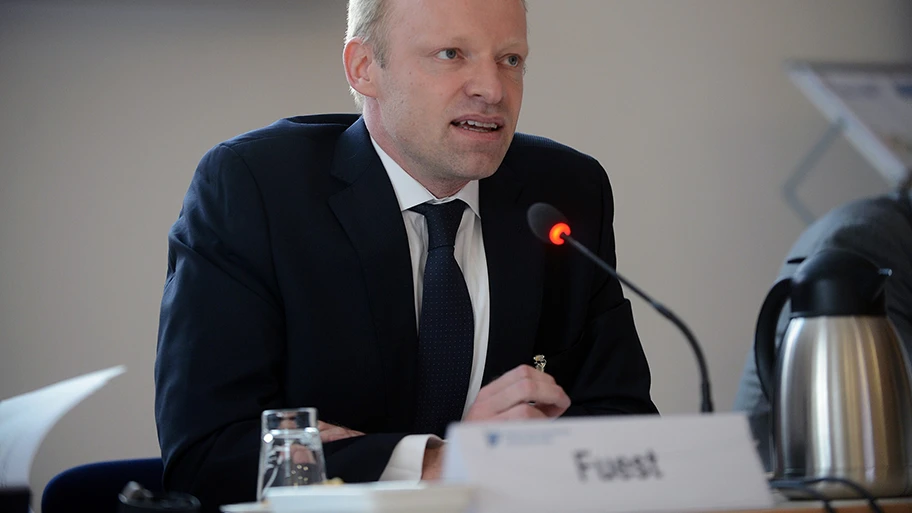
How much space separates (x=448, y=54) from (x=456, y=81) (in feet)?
0.17

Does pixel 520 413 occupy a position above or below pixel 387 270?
below

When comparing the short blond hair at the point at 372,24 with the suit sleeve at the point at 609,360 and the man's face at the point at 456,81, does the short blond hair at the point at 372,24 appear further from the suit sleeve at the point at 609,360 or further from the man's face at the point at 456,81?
the suit sleeve at the point at 609,360

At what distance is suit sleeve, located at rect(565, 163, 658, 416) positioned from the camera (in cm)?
185

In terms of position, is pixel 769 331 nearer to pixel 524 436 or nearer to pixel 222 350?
pixel 524 436

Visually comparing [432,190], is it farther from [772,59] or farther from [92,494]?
[772,59]

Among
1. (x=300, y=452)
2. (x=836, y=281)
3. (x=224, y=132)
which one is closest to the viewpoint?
(x=300, y=452)

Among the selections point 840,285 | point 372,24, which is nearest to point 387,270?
point 372,24

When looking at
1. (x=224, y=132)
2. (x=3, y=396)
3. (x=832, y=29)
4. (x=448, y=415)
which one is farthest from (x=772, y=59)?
(x=3, y=396)

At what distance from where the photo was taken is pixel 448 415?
1.79 metres

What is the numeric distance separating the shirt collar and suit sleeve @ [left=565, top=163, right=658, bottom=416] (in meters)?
0.28

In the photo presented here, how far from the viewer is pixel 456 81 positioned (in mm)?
1811

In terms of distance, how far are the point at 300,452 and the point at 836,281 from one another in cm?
70

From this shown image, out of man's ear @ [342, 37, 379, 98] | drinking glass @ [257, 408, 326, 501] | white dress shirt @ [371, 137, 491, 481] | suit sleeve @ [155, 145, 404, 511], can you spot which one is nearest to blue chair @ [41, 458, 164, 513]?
suit sleeve @ [155, 145, 404, 511]

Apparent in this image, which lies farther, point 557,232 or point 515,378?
point 515,378
